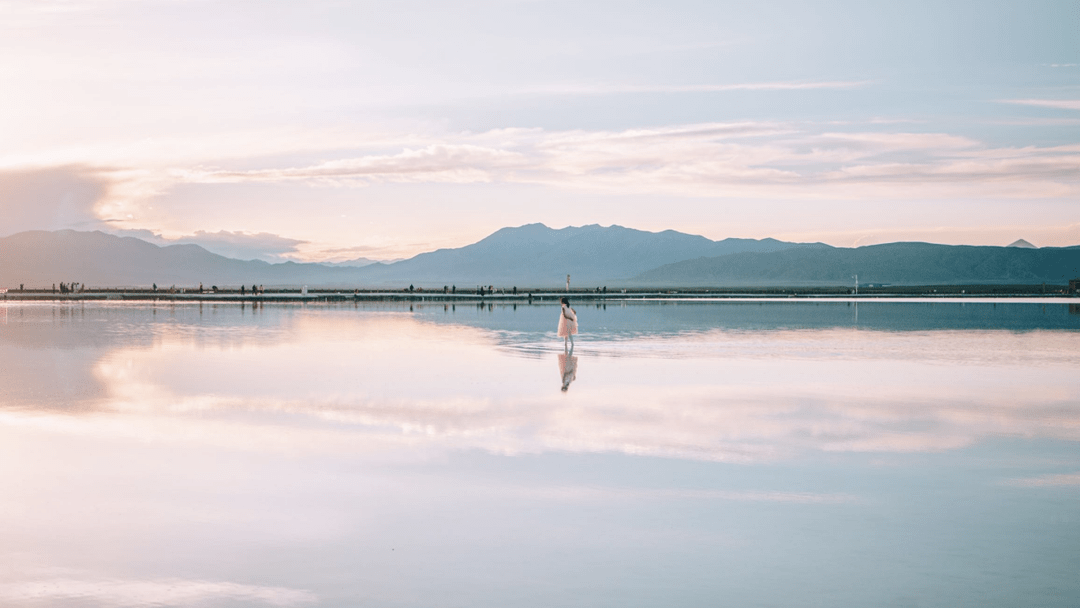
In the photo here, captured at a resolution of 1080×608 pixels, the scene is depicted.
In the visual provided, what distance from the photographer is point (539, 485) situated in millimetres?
10539

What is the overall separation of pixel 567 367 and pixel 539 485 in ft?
39.3

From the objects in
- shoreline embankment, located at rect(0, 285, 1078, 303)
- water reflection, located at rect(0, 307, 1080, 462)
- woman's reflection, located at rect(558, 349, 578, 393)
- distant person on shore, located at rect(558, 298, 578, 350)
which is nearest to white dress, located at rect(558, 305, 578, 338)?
distant person on shore, located at rect(558, 298, 578, 350)

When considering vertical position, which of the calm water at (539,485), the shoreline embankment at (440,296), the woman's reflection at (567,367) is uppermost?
the shoreline embankment at (440,296)

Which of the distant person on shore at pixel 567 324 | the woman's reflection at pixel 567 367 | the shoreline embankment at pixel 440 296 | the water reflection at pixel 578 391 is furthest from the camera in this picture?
the shoreline embankment at pixel 440 296

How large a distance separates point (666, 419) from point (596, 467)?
3686 mm

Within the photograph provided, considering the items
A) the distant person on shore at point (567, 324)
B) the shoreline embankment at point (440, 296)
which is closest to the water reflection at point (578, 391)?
the distant person on shore at point (567, 324)

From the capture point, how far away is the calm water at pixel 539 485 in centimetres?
742

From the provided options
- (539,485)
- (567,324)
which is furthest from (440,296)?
(539,485)

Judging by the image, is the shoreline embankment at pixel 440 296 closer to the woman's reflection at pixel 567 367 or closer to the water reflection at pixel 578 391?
the water reflection at pixel 578 391

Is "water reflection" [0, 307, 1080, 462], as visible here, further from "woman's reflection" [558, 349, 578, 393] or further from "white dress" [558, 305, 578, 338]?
"white dress" [558, 305, 578, 338]

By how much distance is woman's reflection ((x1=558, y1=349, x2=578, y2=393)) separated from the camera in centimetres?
1992

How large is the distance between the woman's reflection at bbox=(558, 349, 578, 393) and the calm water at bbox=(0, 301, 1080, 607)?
237mm

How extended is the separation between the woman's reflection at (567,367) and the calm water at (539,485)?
0.78 feet

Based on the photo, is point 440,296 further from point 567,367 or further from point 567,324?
point 567,367
